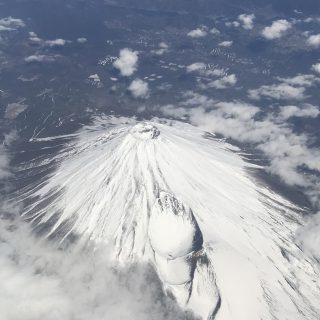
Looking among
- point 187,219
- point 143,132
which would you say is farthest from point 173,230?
point 143,132

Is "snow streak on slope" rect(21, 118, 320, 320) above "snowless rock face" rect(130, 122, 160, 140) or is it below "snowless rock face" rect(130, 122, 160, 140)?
below

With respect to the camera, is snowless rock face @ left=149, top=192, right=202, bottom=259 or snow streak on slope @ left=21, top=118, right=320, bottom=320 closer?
snow streak on slope @ left=21, top=118, right=320, bottom=320

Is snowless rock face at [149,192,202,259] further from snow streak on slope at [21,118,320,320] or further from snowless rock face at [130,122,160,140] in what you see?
snowless rock face at [130,122,160,140]

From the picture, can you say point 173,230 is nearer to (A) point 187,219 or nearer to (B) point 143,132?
(A) point 187,219

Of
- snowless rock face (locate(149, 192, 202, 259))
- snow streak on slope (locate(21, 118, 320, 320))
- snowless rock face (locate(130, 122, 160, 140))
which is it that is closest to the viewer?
snow streak on slope (locate(21, 118, 320, 320))

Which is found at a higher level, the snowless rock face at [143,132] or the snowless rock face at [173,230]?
the snowless rock face at [143,132]

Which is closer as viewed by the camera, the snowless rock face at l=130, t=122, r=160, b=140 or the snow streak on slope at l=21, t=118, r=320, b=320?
the snow streak on slope at l=21, t=118, r=320, b=320

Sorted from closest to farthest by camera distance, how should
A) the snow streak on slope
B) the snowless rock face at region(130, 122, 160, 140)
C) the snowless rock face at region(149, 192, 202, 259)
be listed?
the snow streak on slope < the snowless rock face at region(149, 192, 202, 259) < the snowless rock face at region(130, 122, 160, 140)

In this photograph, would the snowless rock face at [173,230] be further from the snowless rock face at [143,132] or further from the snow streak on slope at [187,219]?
the snowless rock face at [143,132]

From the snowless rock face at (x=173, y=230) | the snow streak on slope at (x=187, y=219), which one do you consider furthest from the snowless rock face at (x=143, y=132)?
the snowless rock face at (x=173, y=230)

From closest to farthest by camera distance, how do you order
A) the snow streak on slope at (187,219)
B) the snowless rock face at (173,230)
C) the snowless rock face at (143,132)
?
the snow streak on slope at (187,219), the snowless rock face at (173,230), the snowless rock face at (143,132)

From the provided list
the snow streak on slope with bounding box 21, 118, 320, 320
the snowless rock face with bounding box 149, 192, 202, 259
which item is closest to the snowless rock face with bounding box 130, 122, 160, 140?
the snow streak on slope with bounding box 21, 118, 320, 320
